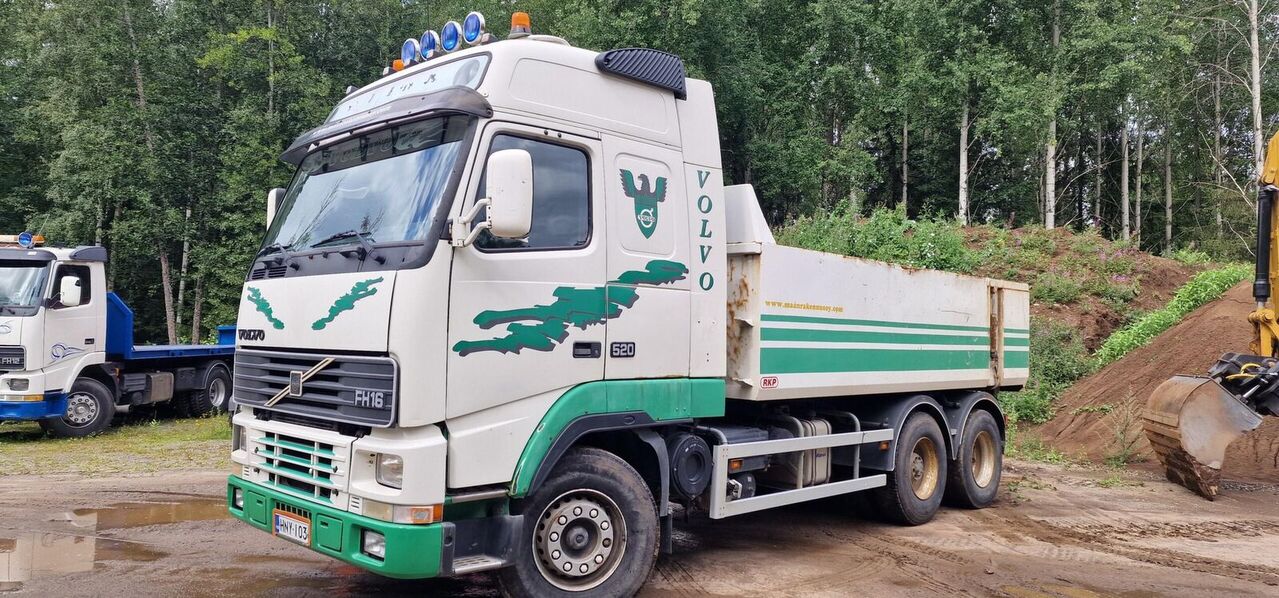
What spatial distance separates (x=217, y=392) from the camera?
1644 centimetres

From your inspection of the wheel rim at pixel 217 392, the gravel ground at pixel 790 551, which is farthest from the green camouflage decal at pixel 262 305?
the wheel rim at pixel 217 392

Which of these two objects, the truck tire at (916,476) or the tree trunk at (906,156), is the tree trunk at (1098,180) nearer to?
the tree trunk at (906,156)

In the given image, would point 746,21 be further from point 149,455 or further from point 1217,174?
point 149,455

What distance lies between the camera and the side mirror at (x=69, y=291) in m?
12.1

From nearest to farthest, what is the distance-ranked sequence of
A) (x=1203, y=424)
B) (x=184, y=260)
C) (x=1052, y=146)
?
1. (x=1203, y=424)
2. (x=1052, y=146)
3. (x=184, y=260)

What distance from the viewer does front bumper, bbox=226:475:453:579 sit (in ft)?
13.8

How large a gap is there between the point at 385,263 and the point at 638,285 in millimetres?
1556

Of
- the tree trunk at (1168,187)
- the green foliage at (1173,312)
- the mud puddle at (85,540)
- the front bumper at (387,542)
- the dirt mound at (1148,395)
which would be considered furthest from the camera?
the tree trunk at (1168,187)

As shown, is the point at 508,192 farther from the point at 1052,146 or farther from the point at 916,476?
the point at 1052,146

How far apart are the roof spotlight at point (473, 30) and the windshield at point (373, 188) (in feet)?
2.69

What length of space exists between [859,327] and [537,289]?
3.13 metres

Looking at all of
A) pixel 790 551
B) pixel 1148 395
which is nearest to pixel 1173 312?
pixel 1148 395

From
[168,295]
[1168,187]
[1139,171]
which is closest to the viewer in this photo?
[168,295]

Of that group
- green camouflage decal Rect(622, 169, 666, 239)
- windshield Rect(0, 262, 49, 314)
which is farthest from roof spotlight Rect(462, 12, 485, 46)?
windshield Rect(0, 262, 49, 314)
